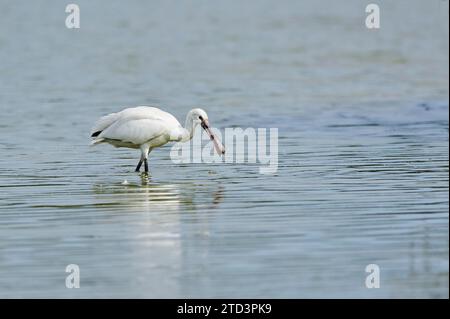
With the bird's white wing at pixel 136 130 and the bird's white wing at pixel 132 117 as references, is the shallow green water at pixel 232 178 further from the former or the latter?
the bird's white wing at pixel 132 117

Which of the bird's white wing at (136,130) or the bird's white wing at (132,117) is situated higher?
the bird's white wing at (132,117)

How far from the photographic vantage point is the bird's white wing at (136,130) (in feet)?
55.4

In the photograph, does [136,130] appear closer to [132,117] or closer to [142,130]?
[142,130]

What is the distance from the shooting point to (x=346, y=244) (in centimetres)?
1141

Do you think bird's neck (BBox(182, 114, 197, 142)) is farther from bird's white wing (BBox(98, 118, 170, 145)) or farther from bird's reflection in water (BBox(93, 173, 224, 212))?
bird's reflection in water (BBox(93, 173, 224, 212))

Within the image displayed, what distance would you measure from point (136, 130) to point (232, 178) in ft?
5.52

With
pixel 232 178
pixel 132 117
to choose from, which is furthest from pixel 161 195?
pixel 132 117

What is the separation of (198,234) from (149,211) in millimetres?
1564

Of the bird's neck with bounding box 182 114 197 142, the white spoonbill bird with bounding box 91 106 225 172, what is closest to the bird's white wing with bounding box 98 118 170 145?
the white spoonbill bird with bounding box 91 106 225 172

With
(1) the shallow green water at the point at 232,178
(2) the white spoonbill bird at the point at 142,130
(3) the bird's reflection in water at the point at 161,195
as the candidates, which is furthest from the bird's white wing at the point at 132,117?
(3) the bird's reflection in water at the point at 161,195

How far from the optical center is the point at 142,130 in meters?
16.9

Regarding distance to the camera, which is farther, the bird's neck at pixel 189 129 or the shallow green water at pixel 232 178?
the bird's neck at pixel 189 129

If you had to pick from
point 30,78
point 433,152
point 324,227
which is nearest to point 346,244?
point 324,227

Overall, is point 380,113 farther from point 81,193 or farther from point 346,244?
point 346,244
